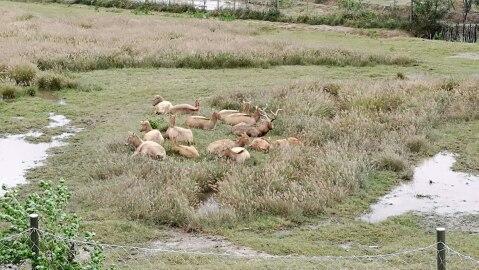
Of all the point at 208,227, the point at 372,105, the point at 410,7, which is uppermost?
the point at 410,7

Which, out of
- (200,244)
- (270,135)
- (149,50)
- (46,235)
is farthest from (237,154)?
(149,50)

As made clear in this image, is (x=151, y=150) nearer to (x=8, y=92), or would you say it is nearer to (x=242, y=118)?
(x=242, y=118)

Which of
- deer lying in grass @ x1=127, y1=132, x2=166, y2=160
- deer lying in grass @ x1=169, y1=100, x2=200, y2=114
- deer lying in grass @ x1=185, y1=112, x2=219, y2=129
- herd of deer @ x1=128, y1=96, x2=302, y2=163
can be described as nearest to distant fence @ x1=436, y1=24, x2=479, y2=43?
herd of deer @ x1=128, y1=96, x2=302, y2=163

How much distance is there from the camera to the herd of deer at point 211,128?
1301 cm

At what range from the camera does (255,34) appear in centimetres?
3241

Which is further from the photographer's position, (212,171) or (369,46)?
(369,46)

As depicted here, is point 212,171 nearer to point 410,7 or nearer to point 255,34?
point 255,34

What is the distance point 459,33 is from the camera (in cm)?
3769

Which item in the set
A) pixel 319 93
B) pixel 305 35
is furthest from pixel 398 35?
pixel 319 93

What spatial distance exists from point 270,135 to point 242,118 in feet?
2.66

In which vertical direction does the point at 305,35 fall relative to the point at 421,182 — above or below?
above

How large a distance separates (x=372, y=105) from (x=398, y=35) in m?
20.8

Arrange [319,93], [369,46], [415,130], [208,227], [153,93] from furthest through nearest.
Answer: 1. [369,46]
2. [153,93]
3. [319,93]
4. [415,130]
5. [208,227]

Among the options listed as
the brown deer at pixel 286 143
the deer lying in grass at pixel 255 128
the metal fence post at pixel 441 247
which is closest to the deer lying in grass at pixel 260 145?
the brown deer at pixel 286 143
